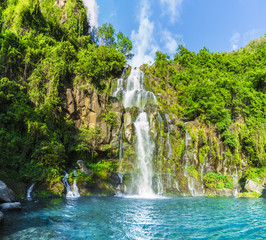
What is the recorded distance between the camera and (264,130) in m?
23.7

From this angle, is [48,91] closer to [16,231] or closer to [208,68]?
[16,231]

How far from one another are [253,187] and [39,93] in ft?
70.4

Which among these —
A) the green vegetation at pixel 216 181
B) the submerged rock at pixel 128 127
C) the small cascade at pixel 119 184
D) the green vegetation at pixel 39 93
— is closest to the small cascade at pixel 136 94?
the green vegetation at pixel 39 93

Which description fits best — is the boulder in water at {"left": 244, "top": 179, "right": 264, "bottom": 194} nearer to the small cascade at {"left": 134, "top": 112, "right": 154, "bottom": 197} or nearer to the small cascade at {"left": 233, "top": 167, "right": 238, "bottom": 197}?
the small cascade at {"left": 233, "top": 167, "right": 238, "bottom": 197}

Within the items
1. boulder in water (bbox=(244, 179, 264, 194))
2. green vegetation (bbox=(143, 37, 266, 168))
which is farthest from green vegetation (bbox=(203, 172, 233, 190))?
A: green vegetation (bbox=(143, 37, 266, 168))

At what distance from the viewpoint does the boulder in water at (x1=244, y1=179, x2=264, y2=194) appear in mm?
19172

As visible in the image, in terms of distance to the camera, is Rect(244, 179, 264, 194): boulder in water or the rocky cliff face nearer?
the rocky cliff face

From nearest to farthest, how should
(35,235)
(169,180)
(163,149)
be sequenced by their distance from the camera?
(35,235) → (169,180) → (163,149)

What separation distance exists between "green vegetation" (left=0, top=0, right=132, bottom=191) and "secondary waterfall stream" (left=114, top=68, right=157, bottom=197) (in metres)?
2.61

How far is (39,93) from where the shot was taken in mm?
15016

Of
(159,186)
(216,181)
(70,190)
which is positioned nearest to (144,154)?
(159,186)

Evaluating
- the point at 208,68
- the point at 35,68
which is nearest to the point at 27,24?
the point at 35,68

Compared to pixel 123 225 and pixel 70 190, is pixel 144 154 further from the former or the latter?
pixel 123 225

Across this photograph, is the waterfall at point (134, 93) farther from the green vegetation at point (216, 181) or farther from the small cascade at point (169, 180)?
the green vegetation at point (216, 181)
